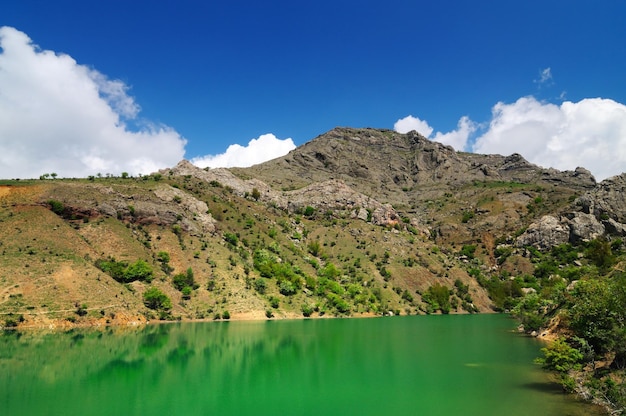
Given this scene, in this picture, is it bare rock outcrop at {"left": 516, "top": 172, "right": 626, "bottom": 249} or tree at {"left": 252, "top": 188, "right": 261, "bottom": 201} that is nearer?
bare rock outcrop at {"left": 516, "top": 172, "right": 626, "bottom": 249}

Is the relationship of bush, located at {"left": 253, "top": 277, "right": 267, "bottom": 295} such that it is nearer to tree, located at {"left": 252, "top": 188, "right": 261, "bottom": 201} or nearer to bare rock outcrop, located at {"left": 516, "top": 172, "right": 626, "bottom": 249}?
tree, located at {"left": 252, "top": 188, "right": 261, "bottom": 201}

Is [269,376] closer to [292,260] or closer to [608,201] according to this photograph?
[292,260]

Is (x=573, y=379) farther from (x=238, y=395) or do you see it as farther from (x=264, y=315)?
(x=264, y=315)

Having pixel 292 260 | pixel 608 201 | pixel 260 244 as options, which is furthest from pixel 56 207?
pixel 608 201

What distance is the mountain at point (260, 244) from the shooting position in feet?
210

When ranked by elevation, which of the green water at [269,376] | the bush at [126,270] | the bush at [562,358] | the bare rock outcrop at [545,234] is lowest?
the green water at [269,376]

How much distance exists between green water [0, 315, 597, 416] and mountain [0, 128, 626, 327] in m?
16.4

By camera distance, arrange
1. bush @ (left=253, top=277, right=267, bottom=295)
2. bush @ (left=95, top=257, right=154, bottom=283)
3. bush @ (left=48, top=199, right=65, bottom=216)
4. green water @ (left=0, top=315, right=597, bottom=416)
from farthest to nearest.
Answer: bush @ (left=253, top=277, right=267, bottom=295) → bush @ (left=48, top=199, right=65, bottom=216) → bush @ (left=95, top=257, right=154, bottom=283) → green water @ (left=0, top=315, right=597, bottom=416)

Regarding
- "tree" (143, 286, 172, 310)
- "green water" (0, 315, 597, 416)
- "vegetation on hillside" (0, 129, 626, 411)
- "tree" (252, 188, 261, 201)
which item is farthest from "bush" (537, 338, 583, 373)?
"tree" (252, 188, 261, 201)

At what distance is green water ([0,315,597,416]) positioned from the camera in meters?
21.3

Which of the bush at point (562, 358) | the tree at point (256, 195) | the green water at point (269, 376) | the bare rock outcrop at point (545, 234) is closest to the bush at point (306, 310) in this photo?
the green water at point (269, 376)

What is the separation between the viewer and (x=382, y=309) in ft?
308

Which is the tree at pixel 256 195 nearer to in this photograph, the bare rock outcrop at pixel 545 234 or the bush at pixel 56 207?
the bush at pixel 56 207

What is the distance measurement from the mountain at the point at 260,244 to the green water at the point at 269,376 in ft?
53.8
